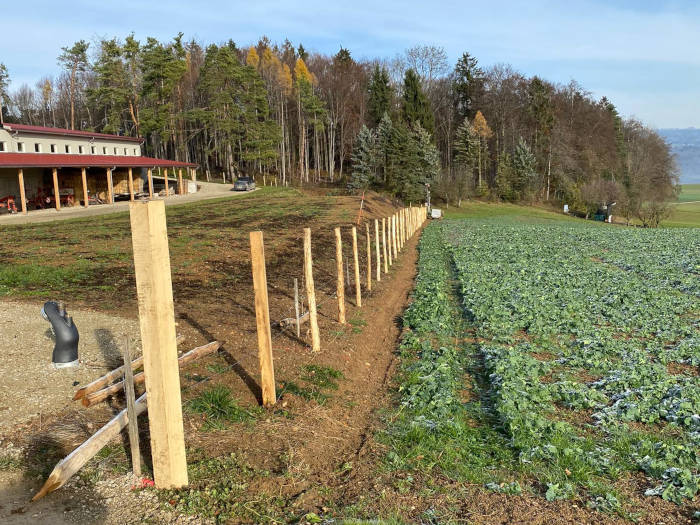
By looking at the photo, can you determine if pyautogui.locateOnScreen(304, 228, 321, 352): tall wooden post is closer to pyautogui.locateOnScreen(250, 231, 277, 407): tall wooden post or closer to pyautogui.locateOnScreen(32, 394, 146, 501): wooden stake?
pyautogui.locateOnScreen(250, 231, 277, 407): tall wooden post

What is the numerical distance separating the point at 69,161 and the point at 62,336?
3630 cm

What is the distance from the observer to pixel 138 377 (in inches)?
319

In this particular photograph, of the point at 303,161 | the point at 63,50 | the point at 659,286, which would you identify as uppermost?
the point at 63,50

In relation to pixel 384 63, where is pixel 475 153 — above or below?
below

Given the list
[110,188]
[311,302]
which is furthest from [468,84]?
[311,302]

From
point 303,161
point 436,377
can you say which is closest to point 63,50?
point 303,161

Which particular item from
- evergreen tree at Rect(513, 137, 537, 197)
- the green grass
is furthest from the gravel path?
evergreen tree at Rect(513, 137, 537, 197)

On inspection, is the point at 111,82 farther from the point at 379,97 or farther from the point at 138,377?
the point at 138,377

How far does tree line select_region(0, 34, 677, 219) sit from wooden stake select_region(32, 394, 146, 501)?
61210 millimetres

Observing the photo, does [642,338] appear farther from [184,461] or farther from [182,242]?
[182,242]

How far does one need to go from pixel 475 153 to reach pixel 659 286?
210 ft

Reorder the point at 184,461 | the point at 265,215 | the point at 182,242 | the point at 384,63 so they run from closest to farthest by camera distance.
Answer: the point at 184,461 → the point at 182,242 → the point at 265,215 → the point at 384,63

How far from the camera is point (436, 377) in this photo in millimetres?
9344

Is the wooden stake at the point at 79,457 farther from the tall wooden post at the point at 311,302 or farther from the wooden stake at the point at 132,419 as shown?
the tall wooden post at the point at 311,302
